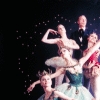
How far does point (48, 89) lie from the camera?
1.88 m

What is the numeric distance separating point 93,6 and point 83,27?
0.51 feet

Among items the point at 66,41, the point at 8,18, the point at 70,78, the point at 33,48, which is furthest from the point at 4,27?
the point at 70,78

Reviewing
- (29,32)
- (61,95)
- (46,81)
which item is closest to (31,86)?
(46,81)

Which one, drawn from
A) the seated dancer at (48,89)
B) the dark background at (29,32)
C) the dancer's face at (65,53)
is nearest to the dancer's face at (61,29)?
the dark background at (29,32)

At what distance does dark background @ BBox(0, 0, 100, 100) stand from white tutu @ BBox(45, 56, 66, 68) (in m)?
0.03

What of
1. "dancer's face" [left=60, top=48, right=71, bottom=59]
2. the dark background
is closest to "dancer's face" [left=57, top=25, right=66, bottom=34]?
the dark background

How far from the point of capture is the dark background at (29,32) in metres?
1.92

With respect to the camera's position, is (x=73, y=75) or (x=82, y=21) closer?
(x=73, y=75)

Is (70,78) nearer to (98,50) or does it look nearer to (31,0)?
(98,50)

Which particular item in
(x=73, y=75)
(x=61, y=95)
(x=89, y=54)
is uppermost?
(x=89, y=54)

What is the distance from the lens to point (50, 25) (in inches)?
77.2

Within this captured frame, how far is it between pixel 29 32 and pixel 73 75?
39cm

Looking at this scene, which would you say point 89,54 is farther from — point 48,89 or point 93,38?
point 48,89

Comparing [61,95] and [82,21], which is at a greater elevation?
[82,21]
